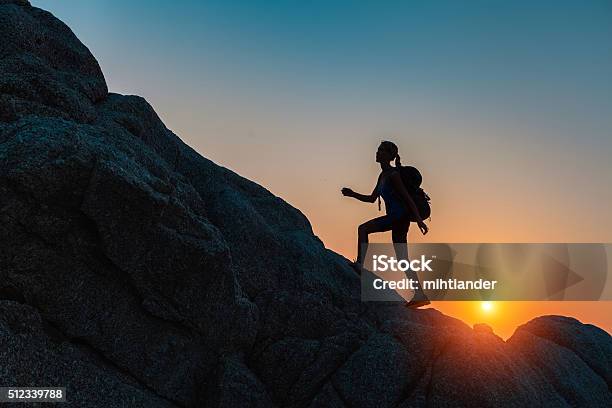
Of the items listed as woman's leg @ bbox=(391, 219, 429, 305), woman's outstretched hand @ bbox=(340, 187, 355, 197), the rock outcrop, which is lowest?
the rock outcrop

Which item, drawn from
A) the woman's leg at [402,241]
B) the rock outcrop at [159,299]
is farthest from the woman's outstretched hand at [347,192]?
the rock outcrop at [159,299]

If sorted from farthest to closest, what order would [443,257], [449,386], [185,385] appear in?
[443,257]
[449,386]
[185,385]

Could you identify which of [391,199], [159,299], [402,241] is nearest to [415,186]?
[391,199]

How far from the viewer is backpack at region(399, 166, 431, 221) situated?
16.5m

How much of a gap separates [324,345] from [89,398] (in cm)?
755

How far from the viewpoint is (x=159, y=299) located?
43.8ft

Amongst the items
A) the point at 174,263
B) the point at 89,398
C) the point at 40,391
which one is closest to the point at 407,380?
the point at 174,263

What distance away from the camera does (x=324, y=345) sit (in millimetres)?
15789

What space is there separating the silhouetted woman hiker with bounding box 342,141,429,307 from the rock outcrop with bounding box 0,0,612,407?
2867 mm

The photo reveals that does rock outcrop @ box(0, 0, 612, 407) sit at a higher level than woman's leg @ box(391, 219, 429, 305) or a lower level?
lower

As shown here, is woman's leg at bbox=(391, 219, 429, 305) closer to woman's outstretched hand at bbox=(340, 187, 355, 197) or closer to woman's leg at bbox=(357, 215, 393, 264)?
woman's leg at bbox=(357, 215, 393, 264)

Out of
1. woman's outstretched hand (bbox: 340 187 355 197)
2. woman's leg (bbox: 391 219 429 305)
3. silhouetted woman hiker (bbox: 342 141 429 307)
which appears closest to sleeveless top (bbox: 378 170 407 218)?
silhouetted woman hiker (bbox: 342 141 429 307)

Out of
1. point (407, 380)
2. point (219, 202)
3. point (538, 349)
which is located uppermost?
point (219, 202)

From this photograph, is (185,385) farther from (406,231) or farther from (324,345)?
(406,231)
